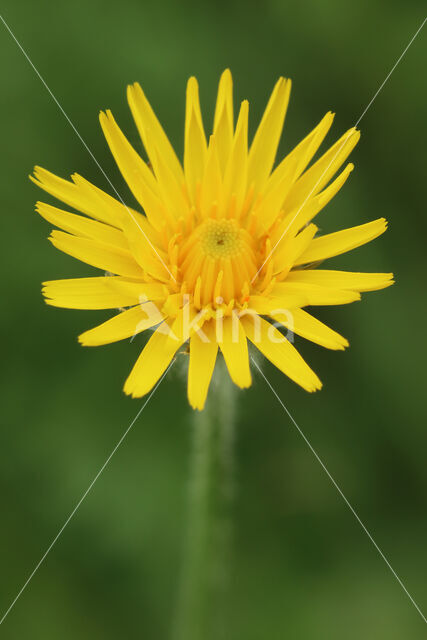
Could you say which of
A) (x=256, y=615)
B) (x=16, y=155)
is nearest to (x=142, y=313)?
(x=16, y=155)

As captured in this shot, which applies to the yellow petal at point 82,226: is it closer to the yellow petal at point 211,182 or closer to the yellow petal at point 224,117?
the yellow petal at point 211,182

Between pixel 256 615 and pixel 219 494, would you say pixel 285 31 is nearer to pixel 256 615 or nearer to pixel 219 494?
pixel 219 494

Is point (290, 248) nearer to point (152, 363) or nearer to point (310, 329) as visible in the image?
point (310, 329)

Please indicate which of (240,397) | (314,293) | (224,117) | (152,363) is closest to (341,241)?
(314,293)

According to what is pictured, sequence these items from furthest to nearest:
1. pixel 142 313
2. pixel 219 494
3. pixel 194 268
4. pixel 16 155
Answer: pixel 16 155
pixel 219 494
pixel 194 268
pixel 142 313

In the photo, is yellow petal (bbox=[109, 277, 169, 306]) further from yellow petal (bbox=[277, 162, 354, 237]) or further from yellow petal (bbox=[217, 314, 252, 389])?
yellow petal (bbox=[277, 162, 354, 237])
